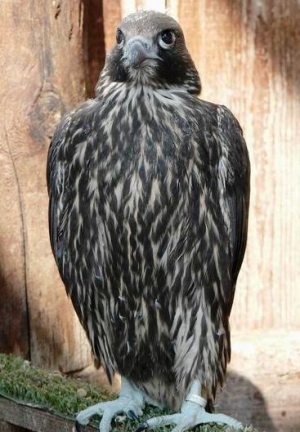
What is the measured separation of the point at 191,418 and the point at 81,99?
4.75ft

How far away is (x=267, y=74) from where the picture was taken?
5.39m

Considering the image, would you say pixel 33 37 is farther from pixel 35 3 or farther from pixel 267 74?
pixel 267 74

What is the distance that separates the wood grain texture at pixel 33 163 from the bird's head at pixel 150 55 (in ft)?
2.24

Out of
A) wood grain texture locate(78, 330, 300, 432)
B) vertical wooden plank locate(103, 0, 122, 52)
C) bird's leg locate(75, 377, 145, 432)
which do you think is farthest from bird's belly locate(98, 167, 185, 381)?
vertical wooden plank locate(103, 0, 122, 52)

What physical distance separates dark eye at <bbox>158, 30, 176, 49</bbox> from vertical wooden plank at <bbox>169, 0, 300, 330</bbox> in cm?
98

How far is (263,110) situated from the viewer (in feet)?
17.7

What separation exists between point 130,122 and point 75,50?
35.4 inches

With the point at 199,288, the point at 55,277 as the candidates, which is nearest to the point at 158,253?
the point at 199,288

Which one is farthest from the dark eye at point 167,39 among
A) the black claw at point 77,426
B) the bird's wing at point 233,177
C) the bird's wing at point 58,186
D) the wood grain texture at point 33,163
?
the black claw at point 77,426

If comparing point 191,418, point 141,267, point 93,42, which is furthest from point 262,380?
point 93,42

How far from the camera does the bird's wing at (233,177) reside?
4406 millimetres

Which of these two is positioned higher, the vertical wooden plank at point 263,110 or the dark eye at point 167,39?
the dark eye at point 167,39

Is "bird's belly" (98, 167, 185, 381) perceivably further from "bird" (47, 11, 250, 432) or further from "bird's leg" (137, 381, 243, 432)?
"bird's leg" (137, 381, 243, 432)

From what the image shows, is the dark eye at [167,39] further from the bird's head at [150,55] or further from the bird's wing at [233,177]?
the bird's wing at [233,177]
